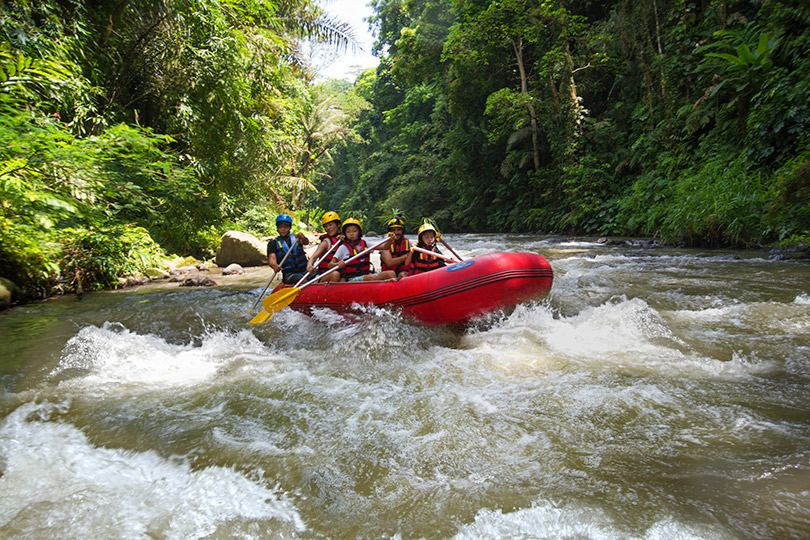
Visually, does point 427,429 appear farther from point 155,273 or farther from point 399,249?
point 155,273

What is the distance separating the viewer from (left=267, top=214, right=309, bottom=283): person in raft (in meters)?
6.33

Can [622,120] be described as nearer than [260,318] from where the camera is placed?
No

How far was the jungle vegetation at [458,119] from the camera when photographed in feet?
21.0

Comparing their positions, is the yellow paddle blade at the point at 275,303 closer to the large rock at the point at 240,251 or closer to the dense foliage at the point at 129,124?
the dense foliage at the point at 129,124

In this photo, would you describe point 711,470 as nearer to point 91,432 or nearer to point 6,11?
point 91,432

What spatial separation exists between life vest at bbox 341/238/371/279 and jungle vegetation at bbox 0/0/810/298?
3.69 meters

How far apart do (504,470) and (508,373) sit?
118cm

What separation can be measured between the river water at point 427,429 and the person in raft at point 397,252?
1003mm

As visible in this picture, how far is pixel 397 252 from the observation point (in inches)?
221

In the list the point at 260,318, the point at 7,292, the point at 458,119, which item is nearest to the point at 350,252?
the point at 260,318

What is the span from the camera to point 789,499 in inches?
64.9

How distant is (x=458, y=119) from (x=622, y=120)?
8.13 m

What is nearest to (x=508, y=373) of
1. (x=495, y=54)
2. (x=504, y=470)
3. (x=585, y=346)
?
(x=585, y=346)

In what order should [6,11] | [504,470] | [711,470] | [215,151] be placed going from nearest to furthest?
[711,470], [504,470], [6,11], [215,151]
